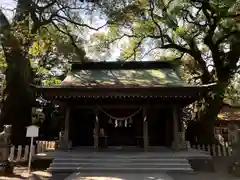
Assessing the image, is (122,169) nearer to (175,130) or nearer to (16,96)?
(175,130)

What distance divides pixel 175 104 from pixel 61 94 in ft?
18.5

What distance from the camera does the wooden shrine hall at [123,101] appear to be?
1202 centimetres

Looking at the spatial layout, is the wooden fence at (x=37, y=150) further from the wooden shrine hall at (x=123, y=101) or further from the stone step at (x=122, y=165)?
the stone step at (x=122, y=165)

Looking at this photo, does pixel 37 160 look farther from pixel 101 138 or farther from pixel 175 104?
pixel 175 104

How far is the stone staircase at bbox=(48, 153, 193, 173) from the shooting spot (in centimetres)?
1027

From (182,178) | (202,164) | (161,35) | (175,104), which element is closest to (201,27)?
(161,35)

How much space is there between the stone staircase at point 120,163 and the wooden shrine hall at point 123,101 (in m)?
1.63

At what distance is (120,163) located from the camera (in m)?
10.7

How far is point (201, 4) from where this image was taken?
17.3 m

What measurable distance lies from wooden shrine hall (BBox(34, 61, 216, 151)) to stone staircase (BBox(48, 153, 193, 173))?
1.63 m

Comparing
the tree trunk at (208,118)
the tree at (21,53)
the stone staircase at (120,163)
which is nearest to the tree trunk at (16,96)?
the tree at (21,53)

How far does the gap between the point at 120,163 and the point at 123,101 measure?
371 centimetres

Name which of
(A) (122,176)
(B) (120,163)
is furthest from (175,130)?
(A) (122,176)

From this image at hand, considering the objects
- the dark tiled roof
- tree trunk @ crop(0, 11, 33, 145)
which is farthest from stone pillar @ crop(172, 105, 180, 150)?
tree trunk @ crop(0, 11, 33, 145)
